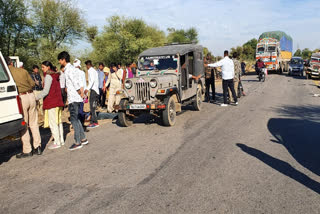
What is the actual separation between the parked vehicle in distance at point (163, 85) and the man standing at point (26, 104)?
262 centimetres

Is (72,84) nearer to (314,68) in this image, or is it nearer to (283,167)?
(283,167)

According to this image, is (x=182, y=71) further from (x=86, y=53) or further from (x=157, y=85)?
(x=86, y=53)

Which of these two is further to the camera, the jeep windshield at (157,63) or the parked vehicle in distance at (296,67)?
the parked vehicle in distance at (296,67)

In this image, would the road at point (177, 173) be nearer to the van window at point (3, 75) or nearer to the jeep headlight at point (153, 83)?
the jeep headlight at point (153, 83)

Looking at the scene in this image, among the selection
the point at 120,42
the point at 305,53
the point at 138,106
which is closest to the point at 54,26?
the point at 120,42

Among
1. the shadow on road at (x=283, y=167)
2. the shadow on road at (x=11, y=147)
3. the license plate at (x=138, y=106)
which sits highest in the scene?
the license plate at (x=138, y=106)

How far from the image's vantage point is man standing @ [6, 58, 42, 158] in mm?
5316

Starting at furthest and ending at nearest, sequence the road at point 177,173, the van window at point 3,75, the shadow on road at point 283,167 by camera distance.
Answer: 1. the van window at point 3,75
2. the shadow on road at point 283,167
3. the road at point 177,173

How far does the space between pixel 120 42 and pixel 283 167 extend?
31.5m

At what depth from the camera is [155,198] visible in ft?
11.6

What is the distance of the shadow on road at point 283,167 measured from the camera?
12.4ft

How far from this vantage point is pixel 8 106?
4.66 metres

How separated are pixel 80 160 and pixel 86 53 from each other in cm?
2513

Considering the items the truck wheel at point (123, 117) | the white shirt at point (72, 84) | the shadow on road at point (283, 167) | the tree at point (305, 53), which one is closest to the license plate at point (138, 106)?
the truck wheel at point (123, 117)
